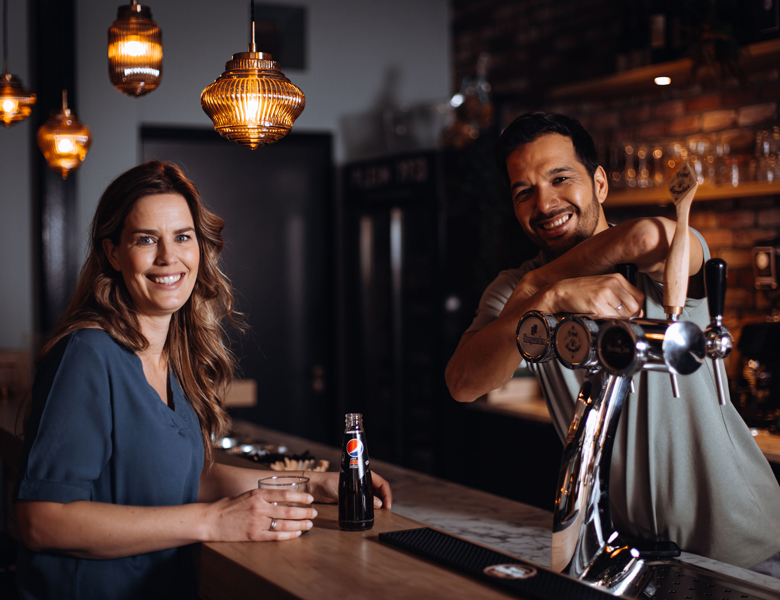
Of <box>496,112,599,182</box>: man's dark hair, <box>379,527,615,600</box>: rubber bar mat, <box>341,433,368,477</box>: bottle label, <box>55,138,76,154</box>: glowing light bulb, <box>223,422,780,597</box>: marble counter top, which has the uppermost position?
<box>55,138,76,154</box>: glowing light bulb

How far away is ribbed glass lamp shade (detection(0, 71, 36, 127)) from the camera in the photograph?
254cm

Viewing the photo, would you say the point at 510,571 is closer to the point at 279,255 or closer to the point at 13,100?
the point at 13,100

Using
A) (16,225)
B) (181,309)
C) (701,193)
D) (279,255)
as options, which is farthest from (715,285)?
(16,225)

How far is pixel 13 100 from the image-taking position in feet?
8.32

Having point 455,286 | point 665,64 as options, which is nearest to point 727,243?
point 665,64

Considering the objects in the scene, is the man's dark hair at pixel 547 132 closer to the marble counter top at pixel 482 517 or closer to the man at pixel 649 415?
the man at pixel 649 415

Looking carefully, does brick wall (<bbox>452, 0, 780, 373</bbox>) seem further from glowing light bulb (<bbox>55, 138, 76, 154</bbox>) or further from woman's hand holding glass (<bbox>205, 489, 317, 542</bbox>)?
woman's hand holding glass (<bbox>205, 489, 317, 542</bbox>)

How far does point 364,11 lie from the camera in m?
4.90

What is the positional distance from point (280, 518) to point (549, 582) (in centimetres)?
51

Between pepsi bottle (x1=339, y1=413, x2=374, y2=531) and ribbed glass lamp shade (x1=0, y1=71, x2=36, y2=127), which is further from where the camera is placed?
ribbed glass lamp shade (x1=0, y1=71, x2=36, y2=127)

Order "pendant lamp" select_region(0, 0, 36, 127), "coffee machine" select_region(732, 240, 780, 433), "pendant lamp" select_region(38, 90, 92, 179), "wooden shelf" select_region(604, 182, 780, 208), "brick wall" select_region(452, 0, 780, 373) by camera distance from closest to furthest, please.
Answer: "pendant lamp" select_region(0, 0, 36, 127), "pendant lamp" select_region(38, 90, 92, 179), "coffee machine" select_region(732, 240, 780, 433), "wooden shelf" select_region(604, 182, 780, 208), "brick wall" select_region(452, 0, 780, 373)

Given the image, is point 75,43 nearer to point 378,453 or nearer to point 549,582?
point 378,453

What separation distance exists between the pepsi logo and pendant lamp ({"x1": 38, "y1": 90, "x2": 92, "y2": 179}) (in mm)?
1902

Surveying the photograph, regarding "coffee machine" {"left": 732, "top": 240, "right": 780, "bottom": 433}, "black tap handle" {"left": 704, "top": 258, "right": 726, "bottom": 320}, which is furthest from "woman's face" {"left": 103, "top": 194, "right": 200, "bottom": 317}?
"coffee machine" {"left": 732, "top": 240, "right": 780, "bottom": 433}
